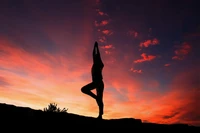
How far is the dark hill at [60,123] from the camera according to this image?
5.05 meters

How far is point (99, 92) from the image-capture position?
25.8ft

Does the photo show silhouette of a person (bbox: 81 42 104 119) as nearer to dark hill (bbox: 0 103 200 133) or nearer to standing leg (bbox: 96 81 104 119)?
standing leg (bbox: 96 81 104 119)

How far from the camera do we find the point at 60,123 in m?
5.57

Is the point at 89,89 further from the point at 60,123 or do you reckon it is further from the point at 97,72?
the point at 60,123

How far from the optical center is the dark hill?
5.05 metres

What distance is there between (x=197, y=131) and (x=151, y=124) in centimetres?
156

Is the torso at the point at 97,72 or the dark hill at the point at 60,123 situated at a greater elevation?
the torso at the point at 97,72

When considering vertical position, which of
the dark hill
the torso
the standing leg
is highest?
the torso

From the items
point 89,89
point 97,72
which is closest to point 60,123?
point 89,89

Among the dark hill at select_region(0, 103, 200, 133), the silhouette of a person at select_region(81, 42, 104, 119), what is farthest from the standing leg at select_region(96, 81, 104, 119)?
the dark hill at select_region(0, 103, 200, 133)

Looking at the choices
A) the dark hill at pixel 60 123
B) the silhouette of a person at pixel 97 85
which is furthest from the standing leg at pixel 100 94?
the dark hill at pixel 60 123

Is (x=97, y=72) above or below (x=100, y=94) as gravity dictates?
above

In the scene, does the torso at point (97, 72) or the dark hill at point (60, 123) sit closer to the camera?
the dark hill at point (60, 123)

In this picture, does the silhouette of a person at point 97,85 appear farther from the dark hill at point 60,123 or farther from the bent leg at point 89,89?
the dark hill at point 60,123
